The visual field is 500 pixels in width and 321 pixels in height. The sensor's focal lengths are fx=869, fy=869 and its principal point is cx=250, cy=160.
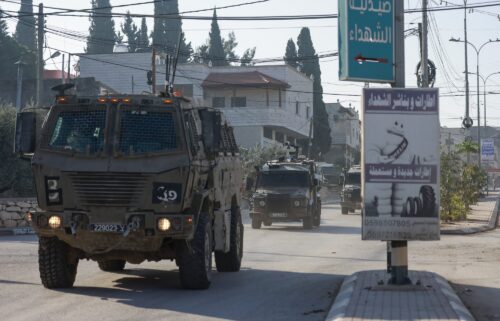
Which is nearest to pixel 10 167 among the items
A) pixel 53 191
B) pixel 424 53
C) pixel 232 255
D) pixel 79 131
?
pixel 424 53

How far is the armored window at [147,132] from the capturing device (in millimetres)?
12539

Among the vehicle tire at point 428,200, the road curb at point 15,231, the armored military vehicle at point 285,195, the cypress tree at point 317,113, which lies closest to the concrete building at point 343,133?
the cypress tree at point 317,113

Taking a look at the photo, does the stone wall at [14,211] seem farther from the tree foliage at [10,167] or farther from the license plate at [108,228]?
the license plate at [108,228]

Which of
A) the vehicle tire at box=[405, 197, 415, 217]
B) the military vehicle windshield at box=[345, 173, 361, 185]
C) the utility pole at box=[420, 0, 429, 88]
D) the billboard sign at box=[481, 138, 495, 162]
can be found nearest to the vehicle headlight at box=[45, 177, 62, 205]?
the vehicle tire at box=[405, 197, 415, 217]

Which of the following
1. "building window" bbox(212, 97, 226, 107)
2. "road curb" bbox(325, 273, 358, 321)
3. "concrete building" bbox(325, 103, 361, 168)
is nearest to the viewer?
"road curb" bbox(325, 273, 358, 321)

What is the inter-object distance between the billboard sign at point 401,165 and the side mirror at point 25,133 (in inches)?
A: 190

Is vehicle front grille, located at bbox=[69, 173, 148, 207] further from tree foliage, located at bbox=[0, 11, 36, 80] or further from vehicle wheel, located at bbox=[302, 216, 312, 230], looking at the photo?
tree foliage, located at bbox=[0, 11, 36, 80]

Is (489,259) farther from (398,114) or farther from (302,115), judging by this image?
(302,115)

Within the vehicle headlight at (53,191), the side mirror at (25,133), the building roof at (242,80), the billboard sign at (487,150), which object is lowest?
the vehicle headlight at (53,191)

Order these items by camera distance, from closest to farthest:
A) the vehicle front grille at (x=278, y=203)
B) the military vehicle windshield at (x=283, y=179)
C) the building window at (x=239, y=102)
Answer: the vehicle front grille at (x=278, y=203)
the military vehicle windshield at (x=283, y=179)
the building window at (x=239, y=102)

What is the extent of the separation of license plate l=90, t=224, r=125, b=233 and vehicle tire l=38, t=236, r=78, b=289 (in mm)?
1050

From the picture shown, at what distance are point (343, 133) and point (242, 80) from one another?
131 feet

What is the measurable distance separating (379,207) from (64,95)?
4.99 metres

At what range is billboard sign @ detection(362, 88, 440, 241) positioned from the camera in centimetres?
1180
